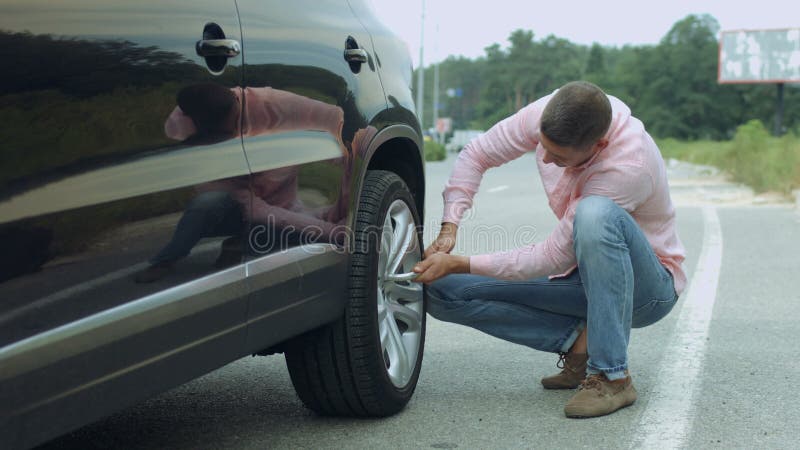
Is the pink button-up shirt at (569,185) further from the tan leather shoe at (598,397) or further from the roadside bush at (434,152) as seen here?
the roadside bush at (434,152)

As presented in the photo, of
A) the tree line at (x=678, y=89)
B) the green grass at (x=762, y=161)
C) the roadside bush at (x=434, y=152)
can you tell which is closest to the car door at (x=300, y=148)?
the green grass at (x=762, y=161)

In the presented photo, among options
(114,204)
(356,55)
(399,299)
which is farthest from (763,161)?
(114,204)

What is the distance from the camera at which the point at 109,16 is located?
2178 millimetres

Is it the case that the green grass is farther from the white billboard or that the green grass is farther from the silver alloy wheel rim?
the white billboard

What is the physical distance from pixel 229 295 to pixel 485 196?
13.7 metres

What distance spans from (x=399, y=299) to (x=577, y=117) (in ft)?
2.90

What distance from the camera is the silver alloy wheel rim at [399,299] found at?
355 cm

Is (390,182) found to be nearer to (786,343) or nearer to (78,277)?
(78,277)

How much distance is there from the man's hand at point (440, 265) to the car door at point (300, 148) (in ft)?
1.77

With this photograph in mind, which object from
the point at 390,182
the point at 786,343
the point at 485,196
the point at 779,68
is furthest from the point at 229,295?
the point at 779,68

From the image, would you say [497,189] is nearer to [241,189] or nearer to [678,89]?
[241,189]

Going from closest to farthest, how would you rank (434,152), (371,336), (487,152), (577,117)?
(371,336)
(577,117)
(487,152)
(434,152)

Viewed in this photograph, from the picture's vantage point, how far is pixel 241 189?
8.73 ft

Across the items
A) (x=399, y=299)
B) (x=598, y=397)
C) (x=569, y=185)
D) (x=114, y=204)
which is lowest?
(x=598, y=397)
